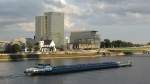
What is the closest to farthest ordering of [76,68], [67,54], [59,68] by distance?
[59,68]
[76,68]
[67,54]

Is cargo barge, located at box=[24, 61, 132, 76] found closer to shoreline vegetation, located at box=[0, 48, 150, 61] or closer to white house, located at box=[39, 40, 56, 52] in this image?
shoreline vegetation, located at box=[0, 48, 150, 61]

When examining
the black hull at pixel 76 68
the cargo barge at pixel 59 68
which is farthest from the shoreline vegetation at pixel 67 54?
the cargo barge at pixel 59 68

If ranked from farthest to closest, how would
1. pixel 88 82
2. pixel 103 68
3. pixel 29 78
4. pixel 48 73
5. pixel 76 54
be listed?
1. pixel 76 54
2. pixel 103 68
3. pixel 48 73
4. pixel 29 78
5. pixel 88 82

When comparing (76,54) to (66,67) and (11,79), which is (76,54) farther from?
(11,79)

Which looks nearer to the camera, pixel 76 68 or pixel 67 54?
pixel 76 68

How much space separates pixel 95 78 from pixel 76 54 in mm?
90816

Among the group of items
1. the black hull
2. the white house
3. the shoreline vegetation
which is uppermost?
the white house

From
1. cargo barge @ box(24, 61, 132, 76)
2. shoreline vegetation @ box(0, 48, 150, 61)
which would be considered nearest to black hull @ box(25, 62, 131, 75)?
cargo barge @ box(24, 61, 132, 76)

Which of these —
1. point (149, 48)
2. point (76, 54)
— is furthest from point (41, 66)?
point (149, 48)

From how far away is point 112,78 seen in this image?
201ft

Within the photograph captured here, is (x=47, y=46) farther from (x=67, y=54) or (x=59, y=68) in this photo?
(x=59, y=68)

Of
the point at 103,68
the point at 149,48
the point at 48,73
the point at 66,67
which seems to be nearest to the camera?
the point at 48,73

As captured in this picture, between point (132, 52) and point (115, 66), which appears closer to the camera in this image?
point (115, 66)

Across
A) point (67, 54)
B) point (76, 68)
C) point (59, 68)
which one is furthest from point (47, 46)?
point (59, 68)
